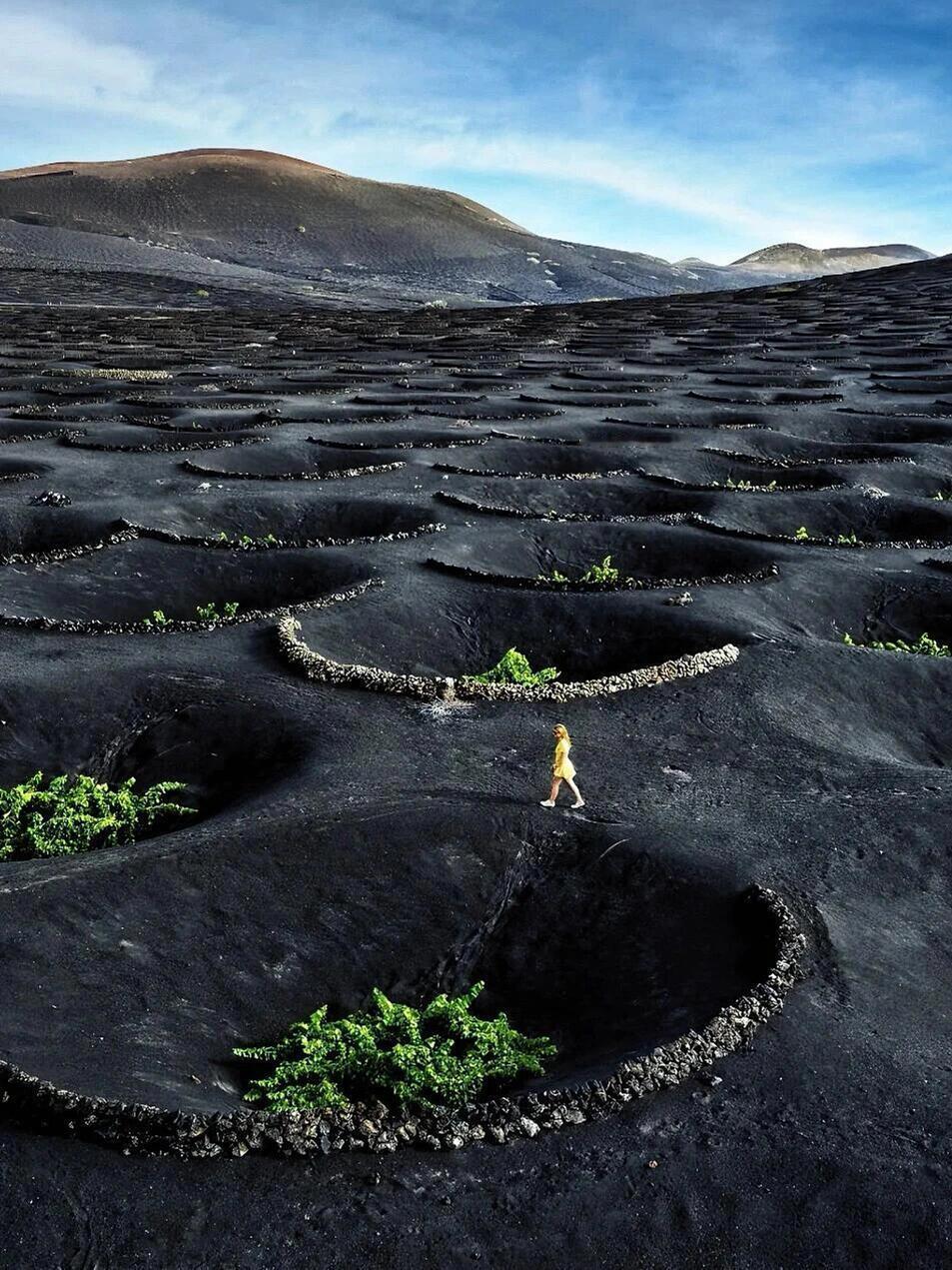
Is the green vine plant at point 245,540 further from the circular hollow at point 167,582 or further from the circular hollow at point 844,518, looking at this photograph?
the circular hollow at point 844,518

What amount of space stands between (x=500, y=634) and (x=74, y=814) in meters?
2.80

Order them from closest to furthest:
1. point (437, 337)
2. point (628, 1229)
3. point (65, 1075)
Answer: point (628, 1229) → point (65, 1075) → point (437, 337)

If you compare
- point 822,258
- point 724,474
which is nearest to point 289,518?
point 724,474

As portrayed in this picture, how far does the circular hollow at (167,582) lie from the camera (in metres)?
6.50

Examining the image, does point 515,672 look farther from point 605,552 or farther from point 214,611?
point 605,552

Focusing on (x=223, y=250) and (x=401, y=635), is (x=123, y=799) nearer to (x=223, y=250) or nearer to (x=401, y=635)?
Answer: (x=401, y=635)

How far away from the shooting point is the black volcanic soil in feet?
8.00

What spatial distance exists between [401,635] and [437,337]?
18.1m

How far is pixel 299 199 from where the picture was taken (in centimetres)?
7388

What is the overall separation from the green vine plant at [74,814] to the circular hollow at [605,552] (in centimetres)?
317

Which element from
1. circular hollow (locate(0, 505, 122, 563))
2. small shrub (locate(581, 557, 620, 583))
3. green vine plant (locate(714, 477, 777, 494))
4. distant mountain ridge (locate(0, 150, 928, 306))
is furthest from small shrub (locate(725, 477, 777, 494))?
distant mountain ridge (locate(0, 150, 928, 306))

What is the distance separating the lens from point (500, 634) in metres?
6.35

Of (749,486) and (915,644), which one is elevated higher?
(749,486)

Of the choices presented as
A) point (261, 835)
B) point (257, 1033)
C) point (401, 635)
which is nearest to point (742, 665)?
point (401, 635)
